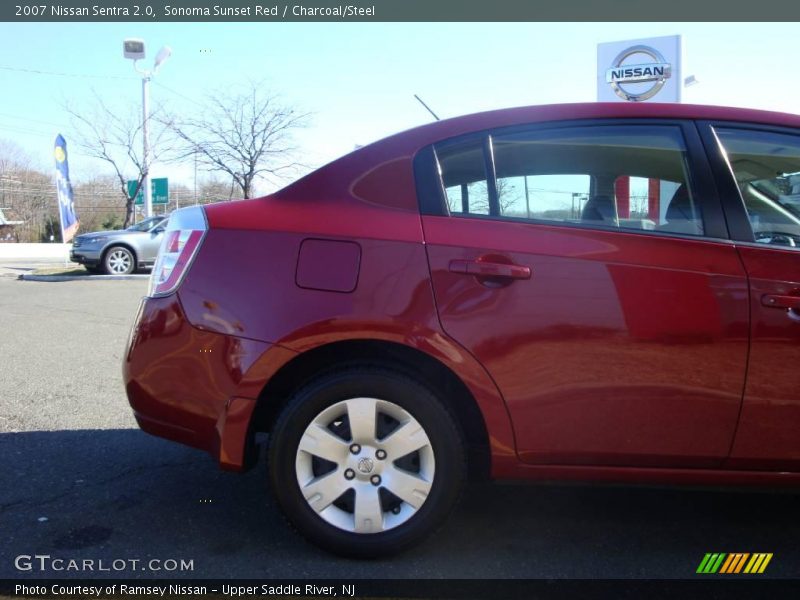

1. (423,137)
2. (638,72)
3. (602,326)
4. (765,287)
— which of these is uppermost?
(638,72)

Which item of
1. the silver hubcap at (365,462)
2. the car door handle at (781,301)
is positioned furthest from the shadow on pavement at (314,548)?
the car door handle at (781,301)

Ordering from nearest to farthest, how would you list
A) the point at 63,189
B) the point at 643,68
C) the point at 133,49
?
1. the point at 643,68
2. the point at 63,189
3. the point at 133,49

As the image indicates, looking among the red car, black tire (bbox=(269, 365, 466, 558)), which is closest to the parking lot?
black tire (bbox=(269, 365, 466, 558))

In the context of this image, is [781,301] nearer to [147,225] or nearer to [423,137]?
[423,137]

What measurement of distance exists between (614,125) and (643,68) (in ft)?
35.1

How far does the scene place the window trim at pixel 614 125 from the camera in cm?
259

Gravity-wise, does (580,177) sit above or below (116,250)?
above

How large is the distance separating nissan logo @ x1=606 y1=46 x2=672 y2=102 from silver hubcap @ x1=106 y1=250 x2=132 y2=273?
1146cm

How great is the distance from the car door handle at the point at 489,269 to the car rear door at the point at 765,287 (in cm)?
83

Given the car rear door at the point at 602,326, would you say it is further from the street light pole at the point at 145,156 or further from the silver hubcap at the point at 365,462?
the street light pole at the point at 145,156

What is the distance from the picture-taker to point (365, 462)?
2.54 metres

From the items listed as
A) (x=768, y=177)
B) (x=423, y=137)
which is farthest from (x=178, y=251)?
(x=768, y=177)

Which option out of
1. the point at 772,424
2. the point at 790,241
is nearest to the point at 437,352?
the point at 772,424

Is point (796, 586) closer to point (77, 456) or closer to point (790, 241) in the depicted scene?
point (790, 241)
